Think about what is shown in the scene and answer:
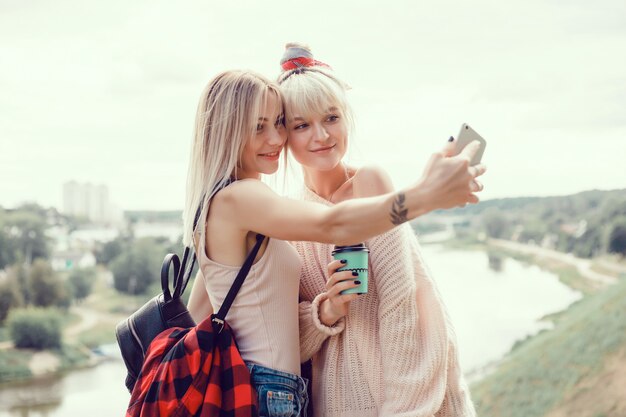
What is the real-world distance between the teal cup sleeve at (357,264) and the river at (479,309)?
27.8ft

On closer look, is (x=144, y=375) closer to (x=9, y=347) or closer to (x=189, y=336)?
(x=189, y=336)

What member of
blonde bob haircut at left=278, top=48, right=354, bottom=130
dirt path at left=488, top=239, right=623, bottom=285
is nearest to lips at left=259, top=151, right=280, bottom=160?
blonde bob haircut at left=278, top=48, right=354, bottom=130

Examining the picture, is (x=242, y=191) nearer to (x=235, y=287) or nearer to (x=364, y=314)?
(x=235, y=287)

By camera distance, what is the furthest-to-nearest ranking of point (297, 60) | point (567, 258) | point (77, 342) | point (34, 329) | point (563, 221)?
point (77, 342) → point (34, 329) → point (563, 221) → point (567, 258) → point (297, 60)

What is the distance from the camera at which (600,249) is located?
9.88 metres

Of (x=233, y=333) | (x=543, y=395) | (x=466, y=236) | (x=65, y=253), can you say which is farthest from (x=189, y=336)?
(x=65, y=253)

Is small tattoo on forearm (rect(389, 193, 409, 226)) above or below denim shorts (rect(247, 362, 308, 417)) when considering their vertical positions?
above

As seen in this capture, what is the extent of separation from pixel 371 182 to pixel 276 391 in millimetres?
605

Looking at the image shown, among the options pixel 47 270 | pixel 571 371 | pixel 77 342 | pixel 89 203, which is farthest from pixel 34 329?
pixel 571 371

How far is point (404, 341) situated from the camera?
1.72 m

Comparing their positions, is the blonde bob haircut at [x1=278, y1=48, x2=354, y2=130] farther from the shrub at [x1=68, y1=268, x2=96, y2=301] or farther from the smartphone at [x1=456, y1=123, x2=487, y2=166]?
the shrub at [x1=68, y1=268, x2=96, y2=301]

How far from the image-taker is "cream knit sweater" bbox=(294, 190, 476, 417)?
5.64 feet

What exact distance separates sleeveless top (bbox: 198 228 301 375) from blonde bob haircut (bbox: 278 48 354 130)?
386mm

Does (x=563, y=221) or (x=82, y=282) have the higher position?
(x=563, y=221)
